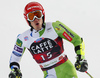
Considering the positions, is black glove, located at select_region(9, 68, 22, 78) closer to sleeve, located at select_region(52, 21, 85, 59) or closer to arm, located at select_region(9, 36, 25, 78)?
arm, located at select_region(9, 36, 25, 78)

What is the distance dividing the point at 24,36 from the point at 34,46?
0.29 meters

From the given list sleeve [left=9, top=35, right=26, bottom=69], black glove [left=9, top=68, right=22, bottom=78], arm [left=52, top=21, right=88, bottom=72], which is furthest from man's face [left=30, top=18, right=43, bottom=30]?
black glove [left=9, top=68, right=22, bottom=78]

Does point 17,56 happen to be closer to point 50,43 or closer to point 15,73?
point 15,73

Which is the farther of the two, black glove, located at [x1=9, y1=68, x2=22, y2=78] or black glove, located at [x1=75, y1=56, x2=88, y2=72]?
black glove, located at [x1=9, y1=68, x2=22, y2=78]

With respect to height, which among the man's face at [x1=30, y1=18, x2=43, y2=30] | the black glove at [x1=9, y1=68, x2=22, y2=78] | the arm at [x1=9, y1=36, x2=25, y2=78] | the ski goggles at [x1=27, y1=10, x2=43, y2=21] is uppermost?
the ski goggles at [x1=27, y1=10, x2=43, y2=21]

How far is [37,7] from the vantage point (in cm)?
740

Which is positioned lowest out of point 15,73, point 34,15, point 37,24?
point 15,73

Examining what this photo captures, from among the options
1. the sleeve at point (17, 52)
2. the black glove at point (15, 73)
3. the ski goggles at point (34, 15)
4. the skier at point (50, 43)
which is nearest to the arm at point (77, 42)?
the skier at point (50, 43)

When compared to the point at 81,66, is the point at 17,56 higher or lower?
higher

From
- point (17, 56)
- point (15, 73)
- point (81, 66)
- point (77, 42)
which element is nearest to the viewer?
point (81, 66)

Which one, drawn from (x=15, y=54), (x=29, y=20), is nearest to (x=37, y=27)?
(x=29, y=20)

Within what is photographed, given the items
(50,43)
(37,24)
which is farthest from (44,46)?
(37,24)

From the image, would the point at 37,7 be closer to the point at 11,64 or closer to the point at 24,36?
the point at 24,36

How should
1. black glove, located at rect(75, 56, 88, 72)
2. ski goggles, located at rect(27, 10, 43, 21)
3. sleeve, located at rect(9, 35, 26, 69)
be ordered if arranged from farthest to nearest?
sleeve, located at rect(9, 35, 26, 69)
ski goggles, located at rect(27, 10, 43, 21)
black glove, located at rect(75, 56, 88, 72)
